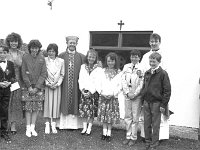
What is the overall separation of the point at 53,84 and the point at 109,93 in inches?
44.0

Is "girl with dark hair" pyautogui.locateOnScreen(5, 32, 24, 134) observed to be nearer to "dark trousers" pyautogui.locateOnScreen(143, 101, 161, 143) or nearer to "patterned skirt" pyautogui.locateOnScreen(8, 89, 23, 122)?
"patterned skirt" pyautogui.locateOnScreen(8, 89, 23, 122)

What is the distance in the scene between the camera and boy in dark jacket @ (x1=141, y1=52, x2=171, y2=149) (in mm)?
4750

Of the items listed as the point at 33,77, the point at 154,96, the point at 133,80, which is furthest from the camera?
the point at 33,77

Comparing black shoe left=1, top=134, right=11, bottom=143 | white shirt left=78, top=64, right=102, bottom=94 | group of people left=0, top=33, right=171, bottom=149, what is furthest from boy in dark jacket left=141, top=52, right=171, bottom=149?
black shoe left=1, top=134, right=11, bottom=143

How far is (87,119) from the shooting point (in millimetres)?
5648

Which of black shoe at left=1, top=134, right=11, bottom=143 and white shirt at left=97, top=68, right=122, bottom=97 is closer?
black shoe at left=1, top=134, right=11, bottom=143

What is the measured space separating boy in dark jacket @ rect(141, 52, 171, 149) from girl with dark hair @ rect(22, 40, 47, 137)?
73.5 inches

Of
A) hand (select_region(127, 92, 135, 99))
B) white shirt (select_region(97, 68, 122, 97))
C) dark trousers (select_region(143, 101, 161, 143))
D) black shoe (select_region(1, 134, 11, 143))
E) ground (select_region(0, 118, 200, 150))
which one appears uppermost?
white shirt (select_region(97, 68, 122, 97))

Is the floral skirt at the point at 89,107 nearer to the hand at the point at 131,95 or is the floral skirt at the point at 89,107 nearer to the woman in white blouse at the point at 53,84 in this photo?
the woman in white blouse at the point at 53,84

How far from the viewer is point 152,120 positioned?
4.88 meters

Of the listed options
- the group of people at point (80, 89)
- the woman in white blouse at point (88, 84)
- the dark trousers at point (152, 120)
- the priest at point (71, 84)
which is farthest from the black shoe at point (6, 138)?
the dark trousers at point (152, 120)

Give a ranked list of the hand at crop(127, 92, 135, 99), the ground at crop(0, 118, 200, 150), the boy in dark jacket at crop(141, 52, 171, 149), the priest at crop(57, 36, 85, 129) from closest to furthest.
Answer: the boy in dark jacket at crop(141, 52, 171, 149) → the ground at crop(0, 118, 200, 150) → the hand at crop(127, 92, 135, 99) → the priest at crop(57, 36, 85, 129)

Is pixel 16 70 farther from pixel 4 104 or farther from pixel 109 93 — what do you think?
pixel 109 93

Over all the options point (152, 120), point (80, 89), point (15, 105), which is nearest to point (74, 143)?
point (80, 89)
